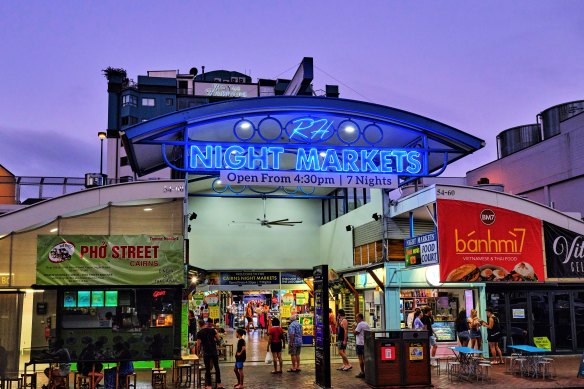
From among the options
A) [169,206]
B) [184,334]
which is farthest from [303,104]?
[184,334]

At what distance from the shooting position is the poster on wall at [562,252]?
18219 millimetres

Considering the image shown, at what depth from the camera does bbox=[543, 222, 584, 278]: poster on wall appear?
18.2 meters

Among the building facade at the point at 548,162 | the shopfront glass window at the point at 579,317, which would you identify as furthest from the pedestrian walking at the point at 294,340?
the building facade at the point at 548,162

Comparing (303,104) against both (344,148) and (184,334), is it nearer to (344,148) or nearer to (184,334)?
(344,148)

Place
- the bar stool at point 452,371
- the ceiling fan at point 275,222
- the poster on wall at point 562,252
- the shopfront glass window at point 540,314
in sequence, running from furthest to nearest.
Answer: the ceiling fan at point 275,222 < the shopfront glass window at point 540,314 < the poster on wall at point 562,252 < the bar stool at point 452,371

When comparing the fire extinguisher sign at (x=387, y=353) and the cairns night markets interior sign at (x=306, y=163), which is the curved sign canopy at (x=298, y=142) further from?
the fire extinguisher sign at (x=387, y=353)

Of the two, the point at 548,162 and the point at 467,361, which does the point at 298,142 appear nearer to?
the point at 467,361

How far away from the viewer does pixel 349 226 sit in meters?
22.7

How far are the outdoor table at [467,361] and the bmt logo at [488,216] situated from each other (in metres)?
3.82

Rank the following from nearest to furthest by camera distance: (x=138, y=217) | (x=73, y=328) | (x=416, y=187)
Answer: (x=73, y=328) < (x=138, y=217) < (x=416, y=187)

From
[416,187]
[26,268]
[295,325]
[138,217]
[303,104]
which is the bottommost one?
[295,325]

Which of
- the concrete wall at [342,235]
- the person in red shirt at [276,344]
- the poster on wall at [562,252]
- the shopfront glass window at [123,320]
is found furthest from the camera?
the concrete wall at [342,235]

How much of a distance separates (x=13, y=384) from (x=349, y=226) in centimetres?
1238

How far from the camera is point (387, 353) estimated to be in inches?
563
